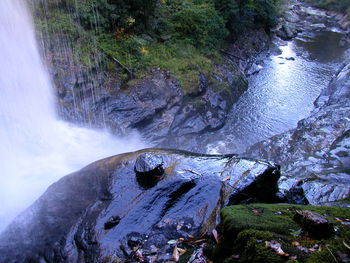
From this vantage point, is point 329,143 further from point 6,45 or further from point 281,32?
point 281,32

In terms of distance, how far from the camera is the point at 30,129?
10.0 m

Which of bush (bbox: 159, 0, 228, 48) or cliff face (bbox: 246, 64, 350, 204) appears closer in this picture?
cliff face (bbox: 246, 64, 350, 204)

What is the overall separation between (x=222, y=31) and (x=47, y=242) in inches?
561

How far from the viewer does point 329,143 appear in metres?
9.82

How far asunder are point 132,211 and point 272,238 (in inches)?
118

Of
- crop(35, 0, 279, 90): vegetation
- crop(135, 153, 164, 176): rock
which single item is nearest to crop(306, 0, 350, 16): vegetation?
crop(35, 0, 279, 90): vegetation

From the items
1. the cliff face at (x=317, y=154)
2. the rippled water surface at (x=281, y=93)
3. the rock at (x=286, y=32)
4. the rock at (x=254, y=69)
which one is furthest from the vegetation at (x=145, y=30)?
the rock at (x=286, y=32)

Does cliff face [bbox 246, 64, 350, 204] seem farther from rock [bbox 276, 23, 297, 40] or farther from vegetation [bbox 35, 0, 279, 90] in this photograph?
rock [bbox 276, 23, 297, 40]

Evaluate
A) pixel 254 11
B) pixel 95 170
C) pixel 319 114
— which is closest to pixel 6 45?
pixel 95 170

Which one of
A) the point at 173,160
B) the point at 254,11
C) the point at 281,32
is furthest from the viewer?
the point at 281,32

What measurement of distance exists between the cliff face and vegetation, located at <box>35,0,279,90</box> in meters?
4.75

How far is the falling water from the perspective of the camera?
28.6 ft

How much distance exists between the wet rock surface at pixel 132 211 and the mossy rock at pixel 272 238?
797mm

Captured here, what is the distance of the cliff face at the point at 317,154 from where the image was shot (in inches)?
251
